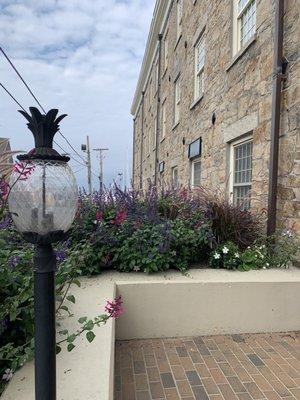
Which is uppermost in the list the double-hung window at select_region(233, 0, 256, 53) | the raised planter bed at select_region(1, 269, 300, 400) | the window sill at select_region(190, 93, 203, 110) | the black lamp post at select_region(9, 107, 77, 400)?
the double-hung window at select_region(233, 0, 256, 53)

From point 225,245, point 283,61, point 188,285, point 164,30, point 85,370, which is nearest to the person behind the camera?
point 85,370

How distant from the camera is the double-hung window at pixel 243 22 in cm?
562

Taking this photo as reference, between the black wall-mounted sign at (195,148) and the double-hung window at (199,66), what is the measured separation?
129 centimetres

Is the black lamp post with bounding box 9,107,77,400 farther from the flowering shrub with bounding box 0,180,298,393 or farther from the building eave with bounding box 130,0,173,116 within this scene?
the building eave with bounding box 130,0,173,116

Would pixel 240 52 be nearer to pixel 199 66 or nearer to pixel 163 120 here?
pixel 199 66

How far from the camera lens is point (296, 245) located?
4.09m

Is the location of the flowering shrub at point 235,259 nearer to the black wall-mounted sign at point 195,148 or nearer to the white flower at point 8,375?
the white flower at point 8,375

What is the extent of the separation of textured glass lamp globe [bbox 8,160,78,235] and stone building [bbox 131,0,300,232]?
364 cm

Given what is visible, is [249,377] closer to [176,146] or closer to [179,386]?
[179,386]

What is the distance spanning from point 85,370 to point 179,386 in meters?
1.04

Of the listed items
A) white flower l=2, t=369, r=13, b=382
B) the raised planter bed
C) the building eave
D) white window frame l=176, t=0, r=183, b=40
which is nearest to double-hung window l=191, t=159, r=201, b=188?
white window frame l=176, t=0, r=183, b=40

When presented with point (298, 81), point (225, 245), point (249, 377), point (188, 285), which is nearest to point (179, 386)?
point (249, 377)

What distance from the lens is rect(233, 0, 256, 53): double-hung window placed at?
562 centimetres

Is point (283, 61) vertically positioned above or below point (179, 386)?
above
